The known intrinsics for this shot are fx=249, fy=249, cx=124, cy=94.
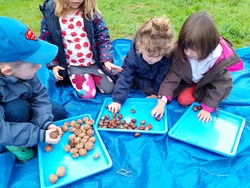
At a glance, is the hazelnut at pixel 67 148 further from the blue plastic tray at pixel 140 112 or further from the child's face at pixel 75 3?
the child's face at pixel 75 3

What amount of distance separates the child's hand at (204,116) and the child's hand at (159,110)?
303mm

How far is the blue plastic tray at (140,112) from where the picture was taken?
6.53 ft

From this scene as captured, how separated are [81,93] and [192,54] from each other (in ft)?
3.66

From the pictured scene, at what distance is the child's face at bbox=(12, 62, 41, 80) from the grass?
2.33 meters

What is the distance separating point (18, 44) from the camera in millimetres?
1370

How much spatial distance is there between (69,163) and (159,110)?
0.83 metres

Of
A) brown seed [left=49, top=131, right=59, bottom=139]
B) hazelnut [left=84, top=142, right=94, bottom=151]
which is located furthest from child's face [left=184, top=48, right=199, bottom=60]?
brown seed [left=49, top=131, right=59, bottom=139]

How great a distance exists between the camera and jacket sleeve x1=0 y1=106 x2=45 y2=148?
1512mm

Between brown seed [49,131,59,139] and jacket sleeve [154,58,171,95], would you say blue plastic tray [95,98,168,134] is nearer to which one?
jacket sleeve [154,58,171,95]

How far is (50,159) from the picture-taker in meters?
1.75

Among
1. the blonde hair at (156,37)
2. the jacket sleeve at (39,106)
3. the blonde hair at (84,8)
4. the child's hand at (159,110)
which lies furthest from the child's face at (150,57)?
the jacket sleeve at (39,106)

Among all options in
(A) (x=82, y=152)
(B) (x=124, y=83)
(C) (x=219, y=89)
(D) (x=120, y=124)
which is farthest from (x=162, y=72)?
(A) (x=82, y=152)

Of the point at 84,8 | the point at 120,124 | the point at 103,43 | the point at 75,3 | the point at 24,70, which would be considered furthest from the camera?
the point at 103,43

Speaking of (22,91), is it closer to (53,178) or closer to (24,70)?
(24,70)
